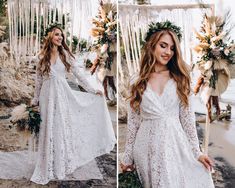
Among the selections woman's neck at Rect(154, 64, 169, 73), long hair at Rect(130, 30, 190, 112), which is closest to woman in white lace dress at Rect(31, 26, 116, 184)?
long hair at Rect(130, 30, 190, 112)

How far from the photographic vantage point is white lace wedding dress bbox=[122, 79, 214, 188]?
7.79 feet

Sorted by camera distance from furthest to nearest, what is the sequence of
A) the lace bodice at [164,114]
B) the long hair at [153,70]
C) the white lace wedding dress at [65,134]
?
the white lace wedding dress at [65,134] → the long hair at [153,70] → the lace bodice at [164,114]

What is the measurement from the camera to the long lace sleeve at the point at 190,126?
2414 mm

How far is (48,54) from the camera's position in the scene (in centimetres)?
258

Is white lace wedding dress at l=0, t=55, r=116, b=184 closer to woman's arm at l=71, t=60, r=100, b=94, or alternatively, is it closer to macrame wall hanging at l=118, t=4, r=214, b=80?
woman's arm at l=71, t=60, r=100, b=94

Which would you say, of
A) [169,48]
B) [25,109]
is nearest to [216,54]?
[169,48]

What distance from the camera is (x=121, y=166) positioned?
2.62 metres

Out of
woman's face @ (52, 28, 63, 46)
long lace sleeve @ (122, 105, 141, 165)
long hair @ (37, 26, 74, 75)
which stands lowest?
long lace sleeve @ (122, 105, 141, 165)

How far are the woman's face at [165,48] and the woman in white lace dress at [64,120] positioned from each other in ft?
1.61

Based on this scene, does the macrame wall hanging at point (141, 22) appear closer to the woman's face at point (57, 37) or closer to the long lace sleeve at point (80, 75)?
the long lace sleeve at point (80, 75)

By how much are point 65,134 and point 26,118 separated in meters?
0.27

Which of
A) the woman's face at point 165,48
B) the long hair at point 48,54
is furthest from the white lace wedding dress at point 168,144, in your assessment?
the long hair at point 48,54

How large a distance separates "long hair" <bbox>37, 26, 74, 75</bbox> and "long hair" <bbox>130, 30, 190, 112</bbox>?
1.57 ft

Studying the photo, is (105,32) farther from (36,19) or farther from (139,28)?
(36,19)
